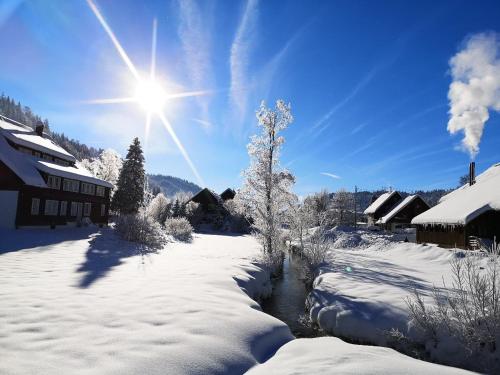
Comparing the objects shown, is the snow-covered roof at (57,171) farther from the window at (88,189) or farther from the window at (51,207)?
the window at (51,207)

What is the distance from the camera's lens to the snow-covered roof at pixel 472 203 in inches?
843

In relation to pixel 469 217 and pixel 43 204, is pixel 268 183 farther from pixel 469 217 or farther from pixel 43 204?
pixel 43 204

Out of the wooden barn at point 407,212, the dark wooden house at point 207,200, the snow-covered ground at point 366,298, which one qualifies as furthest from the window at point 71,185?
the wooden barn at point 407,212

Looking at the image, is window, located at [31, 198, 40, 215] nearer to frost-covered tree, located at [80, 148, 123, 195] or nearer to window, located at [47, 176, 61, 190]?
window, located at [47, 176, 61, 190]

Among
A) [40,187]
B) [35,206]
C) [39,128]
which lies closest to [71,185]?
[40,187]

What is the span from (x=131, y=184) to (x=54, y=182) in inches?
502

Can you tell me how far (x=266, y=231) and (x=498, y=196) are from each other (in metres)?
16.4

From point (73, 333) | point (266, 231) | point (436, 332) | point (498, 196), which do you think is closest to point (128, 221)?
point (266, 231)

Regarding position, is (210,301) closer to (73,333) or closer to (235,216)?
(73,333)

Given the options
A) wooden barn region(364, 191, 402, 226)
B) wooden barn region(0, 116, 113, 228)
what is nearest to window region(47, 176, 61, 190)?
wooden barn region(0, 116, 113, 228)

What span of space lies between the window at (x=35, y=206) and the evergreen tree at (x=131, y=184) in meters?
14.2

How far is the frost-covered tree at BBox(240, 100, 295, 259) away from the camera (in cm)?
2088

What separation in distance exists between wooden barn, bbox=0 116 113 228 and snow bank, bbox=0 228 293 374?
12.6 metres

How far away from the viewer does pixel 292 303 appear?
13.8 m
